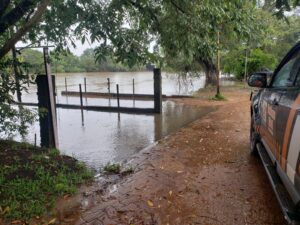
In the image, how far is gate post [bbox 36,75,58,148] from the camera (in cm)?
516

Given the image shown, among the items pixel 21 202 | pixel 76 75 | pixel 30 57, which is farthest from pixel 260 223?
pixel 76 75

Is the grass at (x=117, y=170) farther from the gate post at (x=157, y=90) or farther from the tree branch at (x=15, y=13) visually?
the gate post at (x=157, y=90)

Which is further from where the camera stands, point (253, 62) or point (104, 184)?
point (253, 62)

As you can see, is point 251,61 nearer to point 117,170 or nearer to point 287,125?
point 117,170

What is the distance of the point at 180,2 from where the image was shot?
4.82m

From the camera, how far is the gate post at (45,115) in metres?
5.16

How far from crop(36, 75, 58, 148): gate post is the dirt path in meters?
1.68

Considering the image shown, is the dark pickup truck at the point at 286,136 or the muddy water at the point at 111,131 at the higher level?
the dark pickup truck at the point at 286,136

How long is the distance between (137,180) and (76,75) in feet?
92.6

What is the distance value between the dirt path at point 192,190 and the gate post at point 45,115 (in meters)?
1.68

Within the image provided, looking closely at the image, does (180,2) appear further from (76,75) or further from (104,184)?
(76,75)

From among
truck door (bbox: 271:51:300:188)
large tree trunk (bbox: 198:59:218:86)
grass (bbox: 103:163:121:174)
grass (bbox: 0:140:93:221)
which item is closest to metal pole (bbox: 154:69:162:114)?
grass (bbox: 0:140:93:221)

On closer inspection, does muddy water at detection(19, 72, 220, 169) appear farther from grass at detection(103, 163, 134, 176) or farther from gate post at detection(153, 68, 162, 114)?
grass at detection(103, 163, 134, 176)

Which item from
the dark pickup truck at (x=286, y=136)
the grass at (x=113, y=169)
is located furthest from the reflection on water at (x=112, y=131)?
the dark pickup truck at (x=286, y=136)
